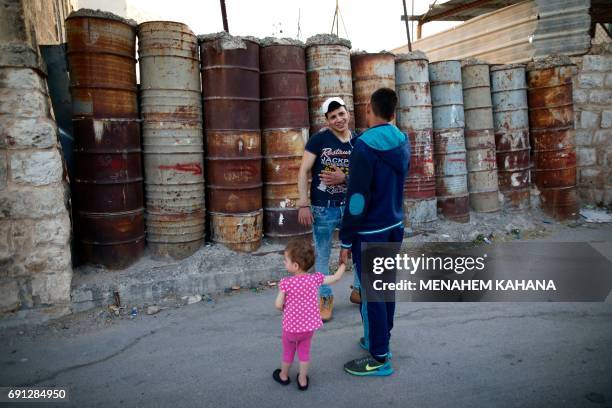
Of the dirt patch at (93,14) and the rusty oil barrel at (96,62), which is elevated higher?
the dirt patch at (93,14)

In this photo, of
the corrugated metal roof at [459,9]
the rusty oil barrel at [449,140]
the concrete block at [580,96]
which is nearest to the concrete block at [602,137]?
the concrete block at [580,96]

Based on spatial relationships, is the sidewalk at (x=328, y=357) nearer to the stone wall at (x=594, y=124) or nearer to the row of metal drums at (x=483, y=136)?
the row of metal drums at (x=483, y=136)

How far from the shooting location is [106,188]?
12.6 ft

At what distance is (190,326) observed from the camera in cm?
329

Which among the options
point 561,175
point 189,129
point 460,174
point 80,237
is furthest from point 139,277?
point 561,175

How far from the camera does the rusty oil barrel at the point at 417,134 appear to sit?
17.6 ft

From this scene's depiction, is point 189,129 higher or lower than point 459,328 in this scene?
higher

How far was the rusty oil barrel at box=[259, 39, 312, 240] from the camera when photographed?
14.9 feet

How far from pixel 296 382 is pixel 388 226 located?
40.1 inches

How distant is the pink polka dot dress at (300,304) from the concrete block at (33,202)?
2.14m

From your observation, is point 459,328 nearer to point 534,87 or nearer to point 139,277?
point 139,277

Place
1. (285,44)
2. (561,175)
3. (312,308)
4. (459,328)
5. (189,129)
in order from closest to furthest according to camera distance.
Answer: (312,308) → (459,328) → (189,129) → (285,44) → (561,175)

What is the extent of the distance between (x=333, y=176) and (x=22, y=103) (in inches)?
93.3

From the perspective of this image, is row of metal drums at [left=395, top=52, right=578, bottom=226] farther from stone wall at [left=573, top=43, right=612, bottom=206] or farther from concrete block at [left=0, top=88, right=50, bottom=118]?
concrete block at [left=0, top=88, right=50, bottom=118]
